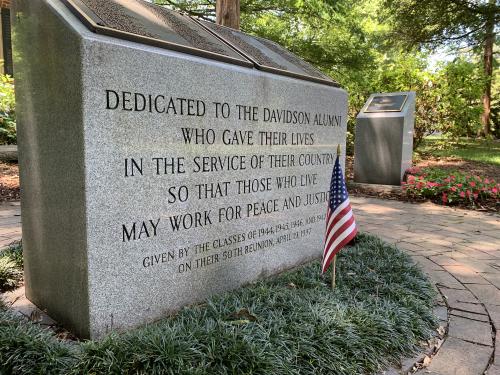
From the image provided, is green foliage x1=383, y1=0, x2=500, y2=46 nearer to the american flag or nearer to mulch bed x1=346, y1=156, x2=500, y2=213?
mulch bed x1=346, y1=156, x2=500, y2=213

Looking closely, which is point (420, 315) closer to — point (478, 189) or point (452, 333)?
point (452, 333)

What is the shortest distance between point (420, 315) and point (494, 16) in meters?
13.5

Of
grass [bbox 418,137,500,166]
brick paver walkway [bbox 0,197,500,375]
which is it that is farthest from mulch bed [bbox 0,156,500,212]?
grass [bbox 418,137,500,166]

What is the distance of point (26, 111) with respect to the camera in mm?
2680

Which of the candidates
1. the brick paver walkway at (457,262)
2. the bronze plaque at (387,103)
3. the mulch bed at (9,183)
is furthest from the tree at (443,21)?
the mulch bed at (9,183)

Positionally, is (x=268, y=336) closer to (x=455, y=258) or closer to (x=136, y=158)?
(x=136, y=158)

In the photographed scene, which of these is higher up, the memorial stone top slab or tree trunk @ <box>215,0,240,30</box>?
tree trunk @ <box>215,0,240,30</box>

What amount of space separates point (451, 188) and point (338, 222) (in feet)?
18.7

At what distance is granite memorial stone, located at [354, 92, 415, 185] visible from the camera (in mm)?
9234

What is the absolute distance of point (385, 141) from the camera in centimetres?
937

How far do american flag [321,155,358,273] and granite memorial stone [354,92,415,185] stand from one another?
21.9ft

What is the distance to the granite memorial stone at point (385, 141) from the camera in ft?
30.3

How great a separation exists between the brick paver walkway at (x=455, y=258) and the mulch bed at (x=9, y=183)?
0.52 meters

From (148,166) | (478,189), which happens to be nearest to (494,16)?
(478,189)
